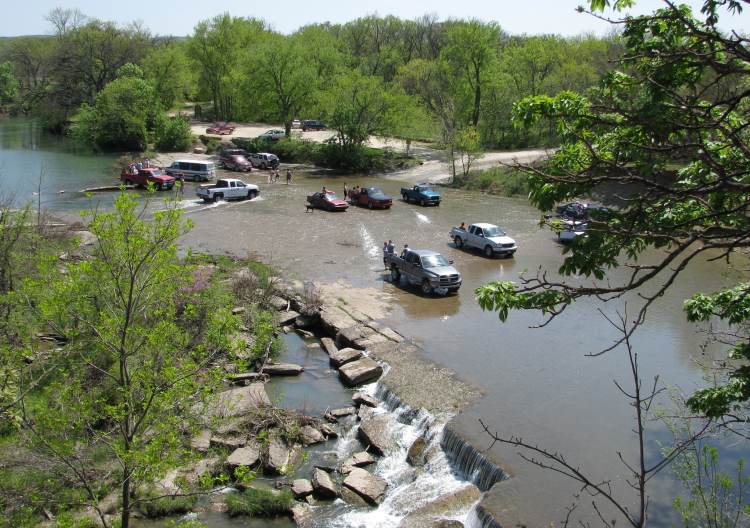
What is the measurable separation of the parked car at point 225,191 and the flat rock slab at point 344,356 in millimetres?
25534

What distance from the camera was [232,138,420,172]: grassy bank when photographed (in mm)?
60000

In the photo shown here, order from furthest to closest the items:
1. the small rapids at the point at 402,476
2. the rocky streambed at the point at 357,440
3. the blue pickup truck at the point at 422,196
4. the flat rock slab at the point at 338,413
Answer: the blue pickup truck at the point at 422,196 → the flat rock slab at the point at 338,413 → the rocky streambed at the point at 357,440 → the small rapids at the point at 402,476

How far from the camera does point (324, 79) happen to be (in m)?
71.0

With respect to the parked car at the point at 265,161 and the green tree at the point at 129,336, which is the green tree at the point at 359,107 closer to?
the parked car at the point at 265,161

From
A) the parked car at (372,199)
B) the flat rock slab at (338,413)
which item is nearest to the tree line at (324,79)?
the parked car at (372,199)

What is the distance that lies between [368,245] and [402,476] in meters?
19.9

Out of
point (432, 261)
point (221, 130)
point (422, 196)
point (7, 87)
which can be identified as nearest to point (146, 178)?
point (422, 196)

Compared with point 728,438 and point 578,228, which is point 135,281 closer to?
point 578,228

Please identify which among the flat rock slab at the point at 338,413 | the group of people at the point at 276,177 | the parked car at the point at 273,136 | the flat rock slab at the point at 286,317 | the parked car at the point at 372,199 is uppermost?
the parked car at the point at 273,136

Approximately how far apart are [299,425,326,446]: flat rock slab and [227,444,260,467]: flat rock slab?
1.33m

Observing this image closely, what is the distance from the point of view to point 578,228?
25.1 feet

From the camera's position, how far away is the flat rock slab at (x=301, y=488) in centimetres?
1453

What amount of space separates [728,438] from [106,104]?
6497 cm

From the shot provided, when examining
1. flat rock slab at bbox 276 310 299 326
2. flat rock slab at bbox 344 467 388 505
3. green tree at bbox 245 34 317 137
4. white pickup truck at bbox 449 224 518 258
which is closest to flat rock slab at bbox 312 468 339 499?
flat rock slab at bbox 344 467 388 505
